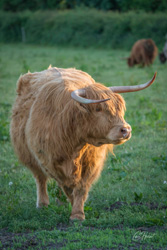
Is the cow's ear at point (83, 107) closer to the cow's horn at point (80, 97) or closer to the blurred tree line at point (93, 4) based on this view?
the cow's horn at point (80, 97)

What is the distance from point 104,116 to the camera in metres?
3.34

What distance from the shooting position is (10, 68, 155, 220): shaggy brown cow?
3347 millimetres

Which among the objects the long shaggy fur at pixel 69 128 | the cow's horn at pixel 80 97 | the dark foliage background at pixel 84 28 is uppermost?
the cow's horn at pixel 80 97

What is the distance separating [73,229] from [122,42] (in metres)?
23.9

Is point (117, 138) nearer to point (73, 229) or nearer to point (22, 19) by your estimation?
point (73, 229)

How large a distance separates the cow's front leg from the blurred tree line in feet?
107

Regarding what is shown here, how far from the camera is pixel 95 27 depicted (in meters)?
28.9

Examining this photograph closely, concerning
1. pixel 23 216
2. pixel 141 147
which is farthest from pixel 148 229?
pixel 141 147

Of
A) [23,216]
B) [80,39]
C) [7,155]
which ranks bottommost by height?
[80,39]

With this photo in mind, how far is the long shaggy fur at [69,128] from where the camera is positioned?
339 centimetres
